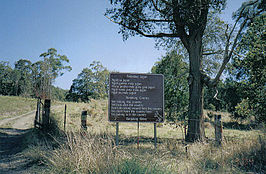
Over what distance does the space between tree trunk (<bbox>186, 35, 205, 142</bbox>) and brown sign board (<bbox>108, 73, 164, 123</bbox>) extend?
2911 mm

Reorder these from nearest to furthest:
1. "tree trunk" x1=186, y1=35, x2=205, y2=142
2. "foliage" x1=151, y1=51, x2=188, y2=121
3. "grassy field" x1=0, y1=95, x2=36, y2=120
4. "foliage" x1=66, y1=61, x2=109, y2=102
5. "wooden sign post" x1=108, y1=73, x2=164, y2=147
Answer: "wooden sign post" x1=108, y1=73, x2=164, y2=147 < "tree trunk" x1=186, y1=35, x2=205, y2=142 < "foliage" x1=151, y1=51, x2=188, y2=121 < "grassy field" x1=0, y1=95, x2=36, y2=120 < "foliage" x1=66, y1=61, x2=109, y2=102

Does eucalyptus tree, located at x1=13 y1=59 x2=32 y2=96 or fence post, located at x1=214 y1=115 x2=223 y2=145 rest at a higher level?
eucalyptus tree, located at x1=13 y1=59 x2=32 y2=96

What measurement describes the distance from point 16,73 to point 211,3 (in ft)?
250

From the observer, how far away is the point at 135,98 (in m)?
7.59

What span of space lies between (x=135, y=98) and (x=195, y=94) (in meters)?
3.86

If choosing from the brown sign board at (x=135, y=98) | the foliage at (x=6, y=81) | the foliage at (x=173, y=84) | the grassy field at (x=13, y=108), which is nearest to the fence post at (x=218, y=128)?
the brown sign board at (x=135, y=98)

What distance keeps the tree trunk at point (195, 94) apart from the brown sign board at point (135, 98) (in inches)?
115

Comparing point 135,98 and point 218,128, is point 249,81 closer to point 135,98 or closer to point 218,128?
point 218,128

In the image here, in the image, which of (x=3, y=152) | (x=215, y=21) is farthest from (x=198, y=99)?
(x=3, y=152)

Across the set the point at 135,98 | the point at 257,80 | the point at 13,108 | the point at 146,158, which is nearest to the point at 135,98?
the point at 135,98

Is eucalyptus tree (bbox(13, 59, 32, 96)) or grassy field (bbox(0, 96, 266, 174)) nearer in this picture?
grassy field (bbox(0, 96, 266, 174))

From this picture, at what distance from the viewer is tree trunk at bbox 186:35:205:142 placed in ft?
32.2

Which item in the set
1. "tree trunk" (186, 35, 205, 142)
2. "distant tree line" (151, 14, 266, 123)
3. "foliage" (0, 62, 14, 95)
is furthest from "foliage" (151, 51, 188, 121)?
"foliage" (0, 62, 14, 95)

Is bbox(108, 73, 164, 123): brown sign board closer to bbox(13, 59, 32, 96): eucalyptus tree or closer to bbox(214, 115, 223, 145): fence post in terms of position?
bbox(214, 115, 223, 145): fence post
